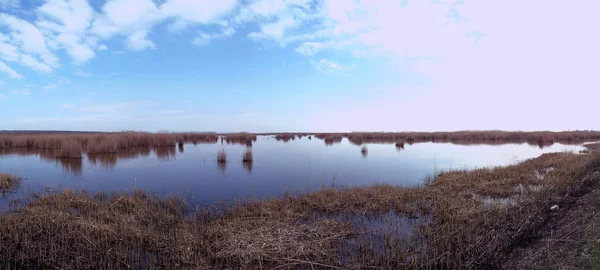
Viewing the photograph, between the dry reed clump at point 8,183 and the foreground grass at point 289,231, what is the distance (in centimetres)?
360

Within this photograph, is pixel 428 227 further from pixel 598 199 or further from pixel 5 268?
pixel 5 268

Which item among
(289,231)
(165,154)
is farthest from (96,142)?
(289,231)

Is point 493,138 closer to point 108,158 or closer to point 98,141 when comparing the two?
point 108,158

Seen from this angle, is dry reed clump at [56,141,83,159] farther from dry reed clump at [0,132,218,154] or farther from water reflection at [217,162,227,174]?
water reflection at [217,162,227,174]

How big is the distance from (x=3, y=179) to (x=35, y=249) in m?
8.30

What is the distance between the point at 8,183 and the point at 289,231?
11.0m

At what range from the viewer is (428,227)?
5359mm

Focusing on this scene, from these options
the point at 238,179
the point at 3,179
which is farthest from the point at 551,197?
the point at 3,179

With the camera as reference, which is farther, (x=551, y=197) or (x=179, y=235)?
(x=551, y=197)

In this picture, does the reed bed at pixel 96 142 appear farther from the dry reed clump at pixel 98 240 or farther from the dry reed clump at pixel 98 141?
the dry reed clump at pixel 98 240

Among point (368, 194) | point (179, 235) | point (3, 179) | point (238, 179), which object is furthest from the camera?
point (238, 179)

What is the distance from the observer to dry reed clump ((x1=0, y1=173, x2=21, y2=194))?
30.3 feet

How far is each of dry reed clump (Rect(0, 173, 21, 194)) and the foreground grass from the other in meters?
3.60

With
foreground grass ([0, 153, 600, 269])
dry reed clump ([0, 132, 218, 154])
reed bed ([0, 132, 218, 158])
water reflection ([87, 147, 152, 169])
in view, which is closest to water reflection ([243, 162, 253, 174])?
foreground grass ([0, 153, 600, 269])
